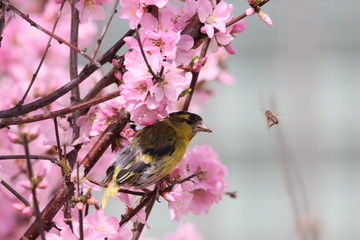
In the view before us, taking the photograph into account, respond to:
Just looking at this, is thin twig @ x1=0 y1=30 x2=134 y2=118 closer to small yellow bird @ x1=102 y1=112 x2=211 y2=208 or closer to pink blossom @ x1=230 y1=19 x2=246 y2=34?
small yellow bird @ x1=102 y1=112 x2=211 y2=208

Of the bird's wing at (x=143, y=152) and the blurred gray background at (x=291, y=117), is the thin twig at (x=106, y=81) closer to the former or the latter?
the bird's wing at (x=143, y=152)

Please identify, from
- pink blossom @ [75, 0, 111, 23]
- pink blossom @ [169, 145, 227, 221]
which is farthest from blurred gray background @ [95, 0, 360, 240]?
pink blossom @ [75, 0, 111, 23]

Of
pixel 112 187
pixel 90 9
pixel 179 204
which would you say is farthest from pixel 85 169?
pixel 90 9

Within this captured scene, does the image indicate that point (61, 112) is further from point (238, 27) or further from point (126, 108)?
point (238, 27)

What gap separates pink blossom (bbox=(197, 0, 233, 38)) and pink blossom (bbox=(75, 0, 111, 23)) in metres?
0.25

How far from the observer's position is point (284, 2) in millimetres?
6445

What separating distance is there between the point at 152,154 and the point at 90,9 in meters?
0.30

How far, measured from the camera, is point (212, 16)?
117 centimetres

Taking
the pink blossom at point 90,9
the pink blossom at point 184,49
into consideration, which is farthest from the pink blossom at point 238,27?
the pink blossom at point 90,9

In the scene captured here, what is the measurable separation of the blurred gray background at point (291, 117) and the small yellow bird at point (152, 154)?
4.79 m

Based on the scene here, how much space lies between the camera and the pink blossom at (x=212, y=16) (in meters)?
1.16

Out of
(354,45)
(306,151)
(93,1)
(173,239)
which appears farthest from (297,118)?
(93,1)

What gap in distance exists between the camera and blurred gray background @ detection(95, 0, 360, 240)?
20.4 ft

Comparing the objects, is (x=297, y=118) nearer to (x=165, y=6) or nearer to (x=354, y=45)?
(x=354, y=45)
